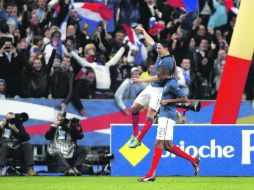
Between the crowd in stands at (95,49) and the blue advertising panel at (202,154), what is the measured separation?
2011 millimetres

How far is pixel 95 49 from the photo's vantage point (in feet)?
71.7

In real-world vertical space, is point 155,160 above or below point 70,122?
above

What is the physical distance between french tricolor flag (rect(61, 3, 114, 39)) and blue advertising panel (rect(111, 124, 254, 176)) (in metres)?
4.92

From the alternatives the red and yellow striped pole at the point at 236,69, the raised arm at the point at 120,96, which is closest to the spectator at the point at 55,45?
the raised arm at the point at 120,96

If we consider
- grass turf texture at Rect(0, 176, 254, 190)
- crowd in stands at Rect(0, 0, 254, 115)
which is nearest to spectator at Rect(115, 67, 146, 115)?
crowd in stands at Rect(0, 0, 254, 115)

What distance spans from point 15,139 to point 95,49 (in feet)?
12.5

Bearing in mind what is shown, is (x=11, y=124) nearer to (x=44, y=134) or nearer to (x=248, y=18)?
(x=44, y=134)

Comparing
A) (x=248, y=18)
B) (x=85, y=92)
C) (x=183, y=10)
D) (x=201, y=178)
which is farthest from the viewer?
(x=183, y=10)

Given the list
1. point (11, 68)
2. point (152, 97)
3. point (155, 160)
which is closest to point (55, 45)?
point (11, 68)

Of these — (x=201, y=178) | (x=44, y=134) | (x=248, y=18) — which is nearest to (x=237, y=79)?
(x=248, y=18)

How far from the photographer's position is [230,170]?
18.7 metres

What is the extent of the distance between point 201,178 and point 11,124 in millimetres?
4341

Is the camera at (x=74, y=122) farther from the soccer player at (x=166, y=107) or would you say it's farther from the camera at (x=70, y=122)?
the soccer player at (x=166, y=107)

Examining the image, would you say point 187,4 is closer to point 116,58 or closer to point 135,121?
point 116,58
